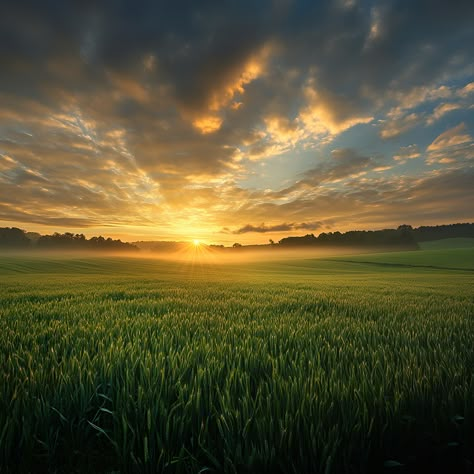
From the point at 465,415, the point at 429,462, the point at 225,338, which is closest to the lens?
the point at 429,462

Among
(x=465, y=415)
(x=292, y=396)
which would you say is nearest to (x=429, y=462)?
(x=465, y=415)

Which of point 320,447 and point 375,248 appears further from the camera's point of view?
point 375,248

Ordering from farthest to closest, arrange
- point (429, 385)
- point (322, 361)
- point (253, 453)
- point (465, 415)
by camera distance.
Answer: point (322, 361) → point (429, 385) → point (465, 415) → point (253, 453)

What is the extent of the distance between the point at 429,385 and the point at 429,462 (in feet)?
1.89

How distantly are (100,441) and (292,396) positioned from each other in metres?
1.28

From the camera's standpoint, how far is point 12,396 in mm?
1672

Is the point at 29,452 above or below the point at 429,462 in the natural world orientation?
above

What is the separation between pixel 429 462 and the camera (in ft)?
4.60

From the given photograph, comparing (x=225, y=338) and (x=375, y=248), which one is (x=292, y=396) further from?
(x=375, y=248)

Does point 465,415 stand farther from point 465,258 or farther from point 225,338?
point 465,258

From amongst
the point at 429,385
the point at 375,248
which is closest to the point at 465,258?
the point at 429,385

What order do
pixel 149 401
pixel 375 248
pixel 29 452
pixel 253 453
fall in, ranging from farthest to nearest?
pixel 375 248 → pixel 149 401 → pixel 29 452 → pixel 253 453

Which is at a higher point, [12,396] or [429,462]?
[12,396]

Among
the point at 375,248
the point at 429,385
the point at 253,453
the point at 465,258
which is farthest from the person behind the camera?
the point at 375,248
